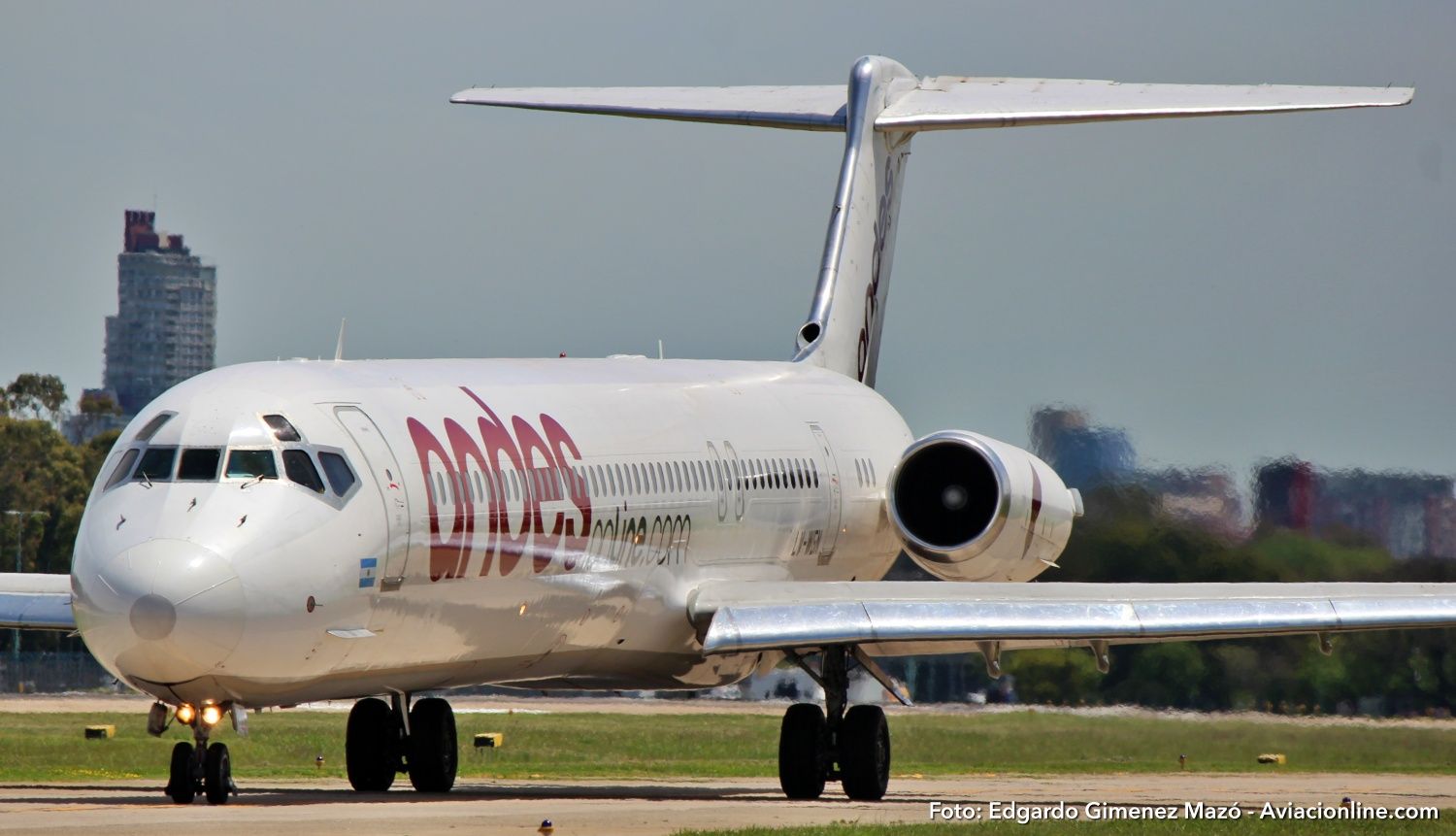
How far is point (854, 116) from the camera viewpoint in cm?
2942

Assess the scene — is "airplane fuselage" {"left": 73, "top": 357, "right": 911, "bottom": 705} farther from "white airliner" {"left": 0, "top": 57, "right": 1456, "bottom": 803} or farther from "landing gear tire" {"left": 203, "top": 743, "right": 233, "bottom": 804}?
"landing gear tire" {"left": 203, "top": 743, "right": 233, "bottom": 804}

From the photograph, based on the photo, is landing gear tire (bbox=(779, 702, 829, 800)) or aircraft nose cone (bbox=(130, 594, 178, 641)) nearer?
aircraft nose cone (bbox=(130, 594, 178, 641))

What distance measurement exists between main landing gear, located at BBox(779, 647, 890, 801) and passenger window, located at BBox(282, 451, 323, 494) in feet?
20.8

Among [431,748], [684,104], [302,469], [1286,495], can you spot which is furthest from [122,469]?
[1286,495]

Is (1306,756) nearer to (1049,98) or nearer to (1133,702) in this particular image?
(1133,702)

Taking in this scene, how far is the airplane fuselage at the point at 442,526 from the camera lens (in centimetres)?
1609

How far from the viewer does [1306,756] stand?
28.1 meters

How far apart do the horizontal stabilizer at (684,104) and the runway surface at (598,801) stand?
25.3 feet

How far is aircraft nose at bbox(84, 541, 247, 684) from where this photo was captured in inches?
615

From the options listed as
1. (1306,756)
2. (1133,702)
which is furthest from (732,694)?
(1306,756)

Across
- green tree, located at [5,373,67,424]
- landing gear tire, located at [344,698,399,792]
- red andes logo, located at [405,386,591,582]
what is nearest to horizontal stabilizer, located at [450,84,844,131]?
red andes logo, located at [405,386,591,582]

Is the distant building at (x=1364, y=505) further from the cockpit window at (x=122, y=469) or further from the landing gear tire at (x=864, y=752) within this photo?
the cockpit window at (x=122, y=469)

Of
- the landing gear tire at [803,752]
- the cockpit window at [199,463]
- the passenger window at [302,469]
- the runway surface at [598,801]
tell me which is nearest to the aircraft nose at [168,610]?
the cockpit window at [199,463]

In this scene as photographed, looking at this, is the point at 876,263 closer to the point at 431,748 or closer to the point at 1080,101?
the point at 1080,101
